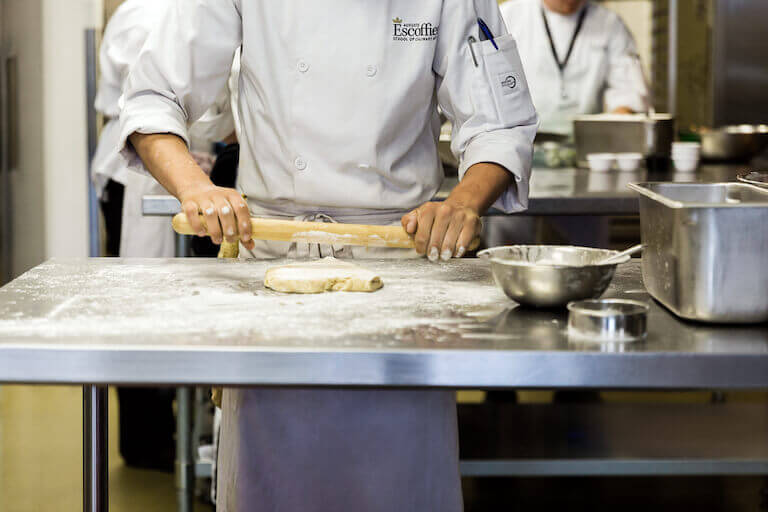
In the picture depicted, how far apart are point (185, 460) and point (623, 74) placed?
113 inches

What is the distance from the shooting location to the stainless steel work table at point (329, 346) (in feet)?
3.60

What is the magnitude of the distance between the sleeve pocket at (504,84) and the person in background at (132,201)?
4.58 ft

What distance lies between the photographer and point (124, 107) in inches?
76.4

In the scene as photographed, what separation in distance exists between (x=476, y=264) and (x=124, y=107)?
2.48ft

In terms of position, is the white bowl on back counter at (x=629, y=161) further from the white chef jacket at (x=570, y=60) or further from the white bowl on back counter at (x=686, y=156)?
the white chef jacket at (x=570, y=60)

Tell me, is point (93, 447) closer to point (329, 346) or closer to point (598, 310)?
point (329, 346)

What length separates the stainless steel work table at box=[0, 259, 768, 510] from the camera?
1.10 meters

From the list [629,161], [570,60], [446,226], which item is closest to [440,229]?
[446,226]

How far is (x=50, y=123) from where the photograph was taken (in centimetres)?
470

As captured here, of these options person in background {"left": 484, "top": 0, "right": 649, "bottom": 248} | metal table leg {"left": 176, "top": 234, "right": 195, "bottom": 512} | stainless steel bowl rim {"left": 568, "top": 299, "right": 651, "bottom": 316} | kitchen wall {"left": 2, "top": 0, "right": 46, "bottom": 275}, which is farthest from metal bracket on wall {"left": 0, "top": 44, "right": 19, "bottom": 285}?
stainless steel bowl rim {"left": 568, "top": 299, "right": 651, "bottom": 316}

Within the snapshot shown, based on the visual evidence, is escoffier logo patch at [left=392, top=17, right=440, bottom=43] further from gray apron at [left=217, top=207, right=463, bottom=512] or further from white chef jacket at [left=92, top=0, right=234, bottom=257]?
white chef jacket at [left=92, top=0, right=234, bottom=257]

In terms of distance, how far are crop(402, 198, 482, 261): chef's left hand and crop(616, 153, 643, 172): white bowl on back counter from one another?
2005 mm

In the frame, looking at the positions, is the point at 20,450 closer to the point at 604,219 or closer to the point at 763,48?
the point at 604,219

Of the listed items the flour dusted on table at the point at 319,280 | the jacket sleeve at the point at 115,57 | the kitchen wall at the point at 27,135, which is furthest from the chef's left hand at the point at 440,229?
the kitchen wall at the point at 27,135
